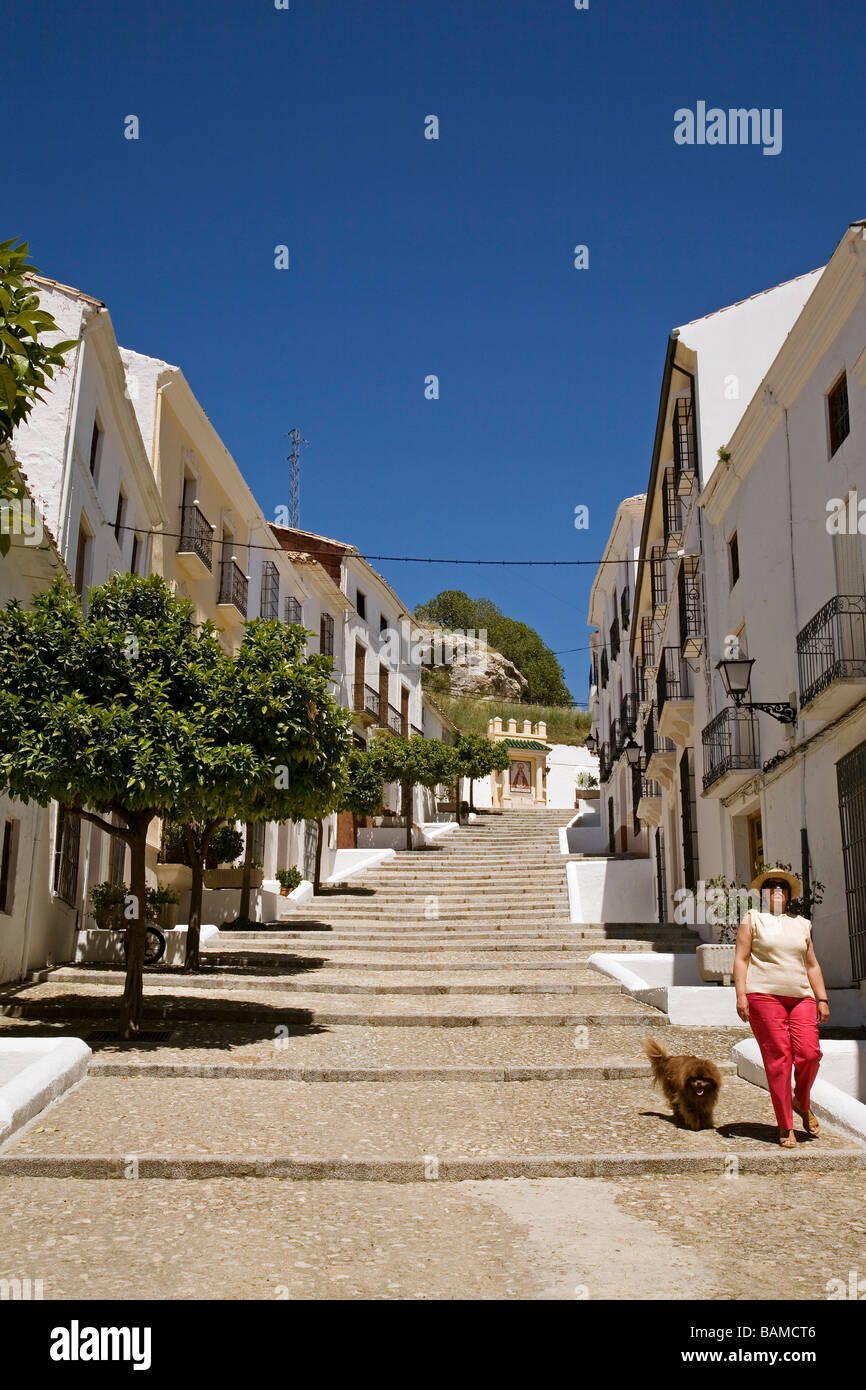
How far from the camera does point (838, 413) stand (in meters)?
11.7

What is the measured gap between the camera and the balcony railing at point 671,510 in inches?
757

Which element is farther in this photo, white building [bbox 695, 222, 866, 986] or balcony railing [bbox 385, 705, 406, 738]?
balcony railing [bbox 385, 705, 406, 738]

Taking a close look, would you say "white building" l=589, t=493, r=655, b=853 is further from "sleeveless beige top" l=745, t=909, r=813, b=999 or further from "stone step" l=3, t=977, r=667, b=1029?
"sleeveless beige top" l=745, t=909, r=813, b=999

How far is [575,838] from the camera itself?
114 ft

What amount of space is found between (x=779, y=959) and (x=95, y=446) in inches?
495

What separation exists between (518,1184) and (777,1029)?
62.2 inches

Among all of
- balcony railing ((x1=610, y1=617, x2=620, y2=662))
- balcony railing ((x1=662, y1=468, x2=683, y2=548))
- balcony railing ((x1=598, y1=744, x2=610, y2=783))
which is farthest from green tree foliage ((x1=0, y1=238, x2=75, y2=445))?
balcony railing ((x1=598, y1=744, x2=610, y2=783))

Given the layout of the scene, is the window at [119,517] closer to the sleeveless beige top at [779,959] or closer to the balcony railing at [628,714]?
the balcony railing at [628,714]

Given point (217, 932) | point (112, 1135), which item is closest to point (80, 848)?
point (217, 932)

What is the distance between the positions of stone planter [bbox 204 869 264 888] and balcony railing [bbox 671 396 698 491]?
9.32 metres

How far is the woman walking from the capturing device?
21.2 ft

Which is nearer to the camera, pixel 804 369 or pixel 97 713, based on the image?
pixel 97 713

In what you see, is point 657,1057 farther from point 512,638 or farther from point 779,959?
point 512,638

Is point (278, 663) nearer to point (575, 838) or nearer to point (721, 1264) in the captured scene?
point (721, 1264)
